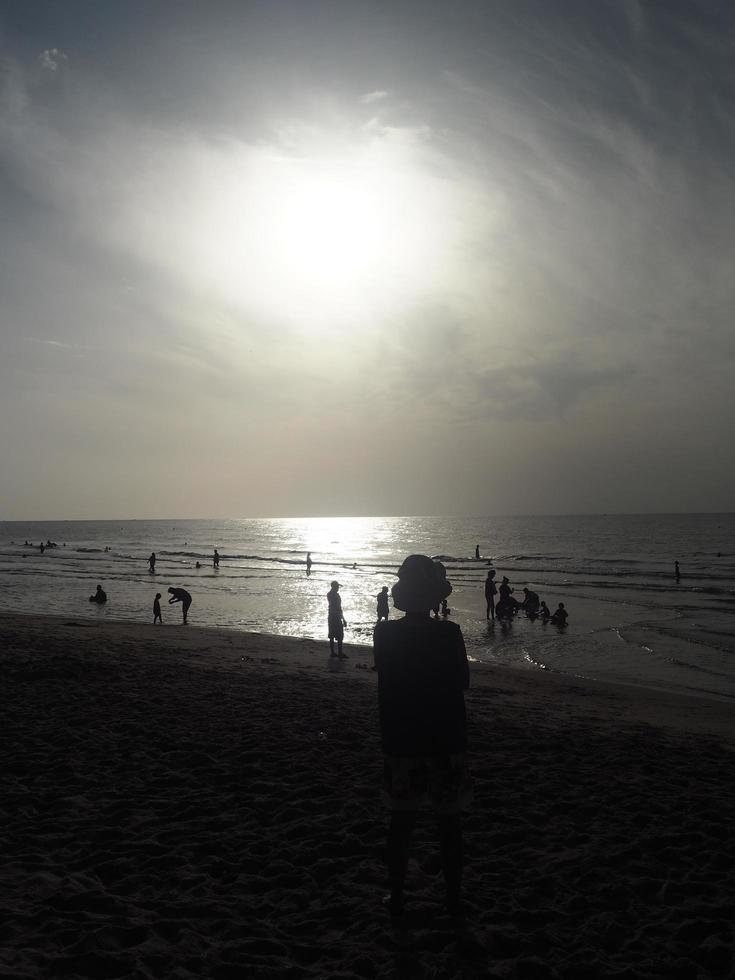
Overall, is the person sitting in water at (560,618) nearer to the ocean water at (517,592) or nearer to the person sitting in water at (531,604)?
the ocean water at (517,592)

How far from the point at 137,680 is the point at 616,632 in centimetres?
1931

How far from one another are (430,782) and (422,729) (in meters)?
0.33

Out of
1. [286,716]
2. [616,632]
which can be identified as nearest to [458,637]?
[286,716]

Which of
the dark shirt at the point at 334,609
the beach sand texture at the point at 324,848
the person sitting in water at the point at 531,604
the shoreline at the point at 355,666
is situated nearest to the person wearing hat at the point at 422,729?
the beach sand texture at the point at 324,848

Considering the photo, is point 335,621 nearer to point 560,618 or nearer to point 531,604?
point 560,618

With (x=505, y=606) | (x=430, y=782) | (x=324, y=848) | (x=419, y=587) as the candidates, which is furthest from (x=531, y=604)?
(x=430, y=782)

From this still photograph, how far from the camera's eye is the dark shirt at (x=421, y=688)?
3.71m

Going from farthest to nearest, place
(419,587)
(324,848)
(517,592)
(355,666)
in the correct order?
(517,592), (355,666), (324,848), (419,587)

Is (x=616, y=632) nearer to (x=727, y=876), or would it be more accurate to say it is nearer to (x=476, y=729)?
(x=476, y=729)

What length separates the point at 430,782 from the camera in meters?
3.70

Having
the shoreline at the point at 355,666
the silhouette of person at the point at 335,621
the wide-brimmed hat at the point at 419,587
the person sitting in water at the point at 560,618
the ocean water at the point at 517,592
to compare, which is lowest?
the ocean water at the point at 517,592

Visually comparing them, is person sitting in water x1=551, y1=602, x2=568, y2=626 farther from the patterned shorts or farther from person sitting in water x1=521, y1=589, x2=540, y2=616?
the patterned shorts

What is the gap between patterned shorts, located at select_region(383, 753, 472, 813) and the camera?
367 centimetres

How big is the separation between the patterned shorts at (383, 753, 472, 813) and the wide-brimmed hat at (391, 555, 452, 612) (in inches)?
36.8
